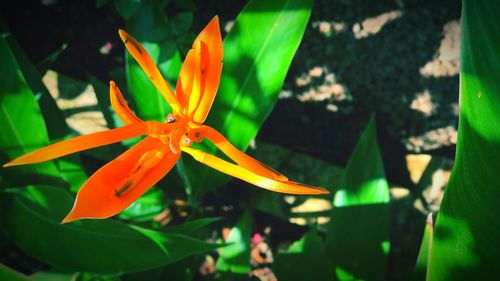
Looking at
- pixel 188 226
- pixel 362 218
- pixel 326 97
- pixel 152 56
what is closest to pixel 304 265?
pixel 362 218

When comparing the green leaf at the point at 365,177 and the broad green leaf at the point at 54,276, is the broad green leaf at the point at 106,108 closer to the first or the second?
the broad green leaf at the point at 54,276

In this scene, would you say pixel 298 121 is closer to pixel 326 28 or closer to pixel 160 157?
pixel 326 28

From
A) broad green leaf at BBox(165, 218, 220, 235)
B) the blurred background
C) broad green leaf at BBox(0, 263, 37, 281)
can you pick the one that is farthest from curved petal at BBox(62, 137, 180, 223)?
the blurred background

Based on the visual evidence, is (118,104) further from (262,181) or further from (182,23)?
(182,23)

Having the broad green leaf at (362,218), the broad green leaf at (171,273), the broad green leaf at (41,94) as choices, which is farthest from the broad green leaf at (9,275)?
the broad green leaf at (362,218)

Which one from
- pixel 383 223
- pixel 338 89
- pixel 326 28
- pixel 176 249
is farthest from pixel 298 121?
pixel 176 249

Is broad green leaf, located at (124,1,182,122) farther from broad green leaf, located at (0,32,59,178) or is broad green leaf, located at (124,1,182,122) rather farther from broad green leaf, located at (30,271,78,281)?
broad green leaf, located at (30,271,78,281)
